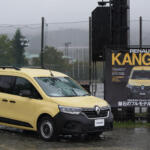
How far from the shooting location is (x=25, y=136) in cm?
1027

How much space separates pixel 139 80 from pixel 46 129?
14.7ft

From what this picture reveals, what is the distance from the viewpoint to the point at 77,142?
31.3ft

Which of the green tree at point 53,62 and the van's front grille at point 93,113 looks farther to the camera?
the green tree at point 53,62

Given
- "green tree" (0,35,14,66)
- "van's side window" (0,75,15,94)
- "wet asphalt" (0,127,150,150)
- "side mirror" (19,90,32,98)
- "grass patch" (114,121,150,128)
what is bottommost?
"grass patch" (114,121,150,128)

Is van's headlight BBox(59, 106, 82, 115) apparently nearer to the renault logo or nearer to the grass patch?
the renault logo

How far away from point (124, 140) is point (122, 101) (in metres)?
3.15

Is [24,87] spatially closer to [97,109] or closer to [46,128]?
[46,128]

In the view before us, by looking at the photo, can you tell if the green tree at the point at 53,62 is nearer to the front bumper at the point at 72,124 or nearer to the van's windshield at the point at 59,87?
the van's windshield at the point at 59,87

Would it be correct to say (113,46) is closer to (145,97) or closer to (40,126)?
(145,97)

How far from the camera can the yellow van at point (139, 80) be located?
1295 centimetres

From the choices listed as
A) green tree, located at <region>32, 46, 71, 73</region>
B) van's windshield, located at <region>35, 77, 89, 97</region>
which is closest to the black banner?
van's windshield, located at <region>35, 77, 89, 97</region>

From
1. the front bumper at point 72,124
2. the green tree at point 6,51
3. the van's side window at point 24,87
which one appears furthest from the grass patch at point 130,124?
the green tree at point 6,51

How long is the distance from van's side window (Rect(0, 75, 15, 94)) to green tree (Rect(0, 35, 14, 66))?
17005 millimetres

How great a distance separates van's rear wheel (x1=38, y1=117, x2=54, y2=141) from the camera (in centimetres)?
941
